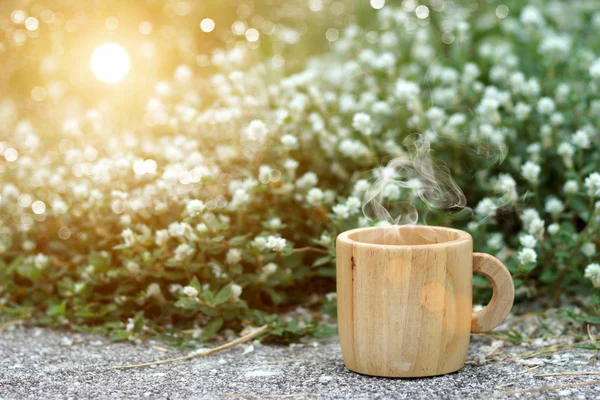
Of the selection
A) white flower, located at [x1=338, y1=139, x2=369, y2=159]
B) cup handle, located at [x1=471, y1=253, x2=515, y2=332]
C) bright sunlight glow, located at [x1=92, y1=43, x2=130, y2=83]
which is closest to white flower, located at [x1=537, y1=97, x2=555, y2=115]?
white flower, located at [x1=338, y1=139, x2=369, y2=159]

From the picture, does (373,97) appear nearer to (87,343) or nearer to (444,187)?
(444,187)

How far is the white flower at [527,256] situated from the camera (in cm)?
177

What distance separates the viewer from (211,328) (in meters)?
1.87

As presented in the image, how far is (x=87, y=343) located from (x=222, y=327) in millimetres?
374

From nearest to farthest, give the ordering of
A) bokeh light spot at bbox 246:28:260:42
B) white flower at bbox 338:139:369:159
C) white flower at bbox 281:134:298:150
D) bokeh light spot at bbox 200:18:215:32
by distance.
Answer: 1. white flower at bbox 281:134:298:150
2. white flower at bbox 338:139:369:159
3. bokeh light spot at bbox 246:28:260:42
4. bokeh light spot at bbox 200:18:215:32

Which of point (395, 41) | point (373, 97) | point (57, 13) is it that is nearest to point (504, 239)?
point (373, 97)

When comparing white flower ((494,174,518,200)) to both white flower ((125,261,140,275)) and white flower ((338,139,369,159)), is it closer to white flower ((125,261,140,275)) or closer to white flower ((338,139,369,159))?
white flower ((338,139,369,159))

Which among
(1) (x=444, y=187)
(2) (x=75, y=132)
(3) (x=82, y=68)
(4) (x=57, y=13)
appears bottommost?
(1) (x=444, y=187)

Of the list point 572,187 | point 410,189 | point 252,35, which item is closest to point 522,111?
point 572,187

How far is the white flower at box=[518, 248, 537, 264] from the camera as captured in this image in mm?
1768

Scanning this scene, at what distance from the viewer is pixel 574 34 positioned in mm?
3252

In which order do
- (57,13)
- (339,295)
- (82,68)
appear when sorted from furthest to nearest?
(82,68) → (57,13) → (339,295)

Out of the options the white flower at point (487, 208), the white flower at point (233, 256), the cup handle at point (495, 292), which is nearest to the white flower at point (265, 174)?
the white flower at point (233, 256)

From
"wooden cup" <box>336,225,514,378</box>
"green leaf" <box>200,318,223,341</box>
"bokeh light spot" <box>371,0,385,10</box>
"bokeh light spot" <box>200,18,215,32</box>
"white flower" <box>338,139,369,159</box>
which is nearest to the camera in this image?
"wooden cup" <box>336,225,514,378</box>
